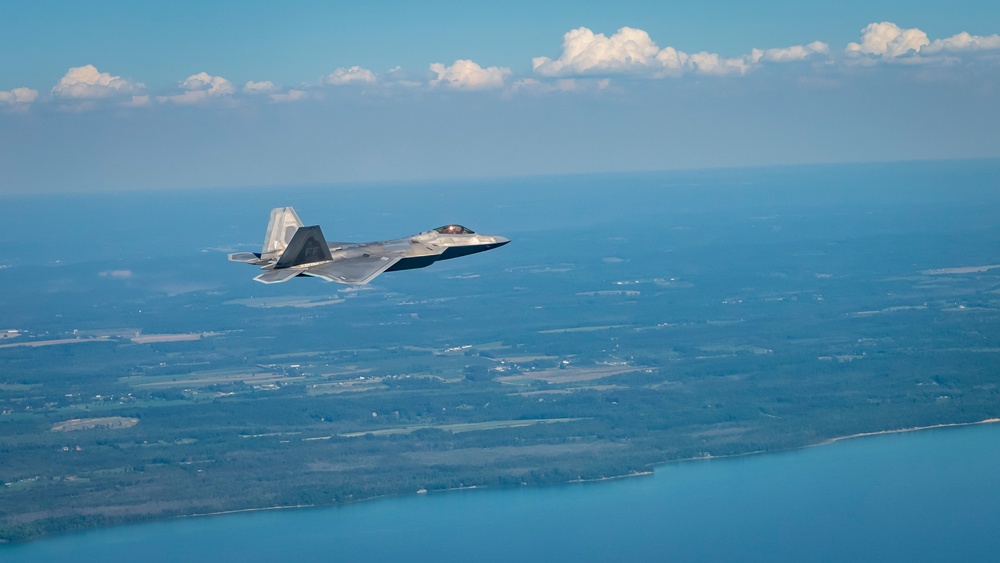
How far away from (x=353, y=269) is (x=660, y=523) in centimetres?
7163

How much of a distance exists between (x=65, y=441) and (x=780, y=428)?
8513cm

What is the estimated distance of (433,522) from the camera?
109m

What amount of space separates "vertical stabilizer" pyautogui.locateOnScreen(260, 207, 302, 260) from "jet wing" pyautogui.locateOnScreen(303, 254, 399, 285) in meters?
4.12

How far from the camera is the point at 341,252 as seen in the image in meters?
46.9

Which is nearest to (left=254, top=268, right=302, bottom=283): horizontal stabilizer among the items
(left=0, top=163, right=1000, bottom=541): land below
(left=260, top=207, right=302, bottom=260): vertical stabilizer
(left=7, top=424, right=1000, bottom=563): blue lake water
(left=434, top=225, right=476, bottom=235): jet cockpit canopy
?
(left=260, top=207, right=302, bottom=260): vertical stabilizer

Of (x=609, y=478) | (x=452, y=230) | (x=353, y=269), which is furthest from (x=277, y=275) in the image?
(x=609, y=478)

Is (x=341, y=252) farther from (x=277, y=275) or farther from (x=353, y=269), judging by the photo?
(x=277, y=275)

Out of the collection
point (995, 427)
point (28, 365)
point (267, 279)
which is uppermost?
point (267, 279)

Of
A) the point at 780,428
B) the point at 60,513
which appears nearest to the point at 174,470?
the point at 60,513

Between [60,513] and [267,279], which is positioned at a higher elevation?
[267,279]

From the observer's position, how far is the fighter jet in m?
44.5

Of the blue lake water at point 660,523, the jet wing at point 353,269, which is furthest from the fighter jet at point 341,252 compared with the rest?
the blue lake water at point 660,523

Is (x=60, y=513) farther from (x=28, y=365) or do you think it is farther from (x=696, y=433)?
(x=696, y=433)

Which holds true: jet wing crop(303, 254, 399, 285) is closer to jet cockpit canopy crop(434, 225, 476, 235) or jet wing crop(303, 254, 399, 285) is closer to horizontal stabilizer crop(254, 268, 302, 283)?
A: horizontal stabilizer crop(254, 268, 302, 283)
